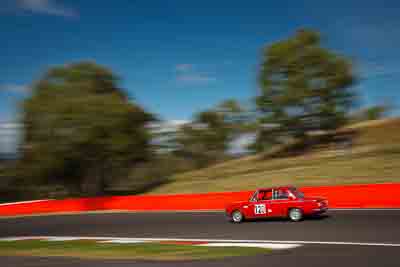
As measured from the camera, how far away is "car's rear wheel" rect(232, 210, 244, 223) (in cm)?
1872

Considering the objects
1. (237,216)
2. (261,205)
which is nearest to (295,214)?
(261,205)

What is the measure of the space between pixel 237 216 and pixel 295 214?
8.63ft

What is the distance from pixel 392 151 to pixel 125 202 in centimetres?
1982

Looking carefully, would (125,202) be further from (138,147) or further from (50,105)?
(50,105)

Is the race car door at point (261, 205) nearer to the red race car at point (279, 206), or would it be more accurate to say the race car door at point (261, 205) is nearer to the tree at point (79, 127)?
the red race car at point (279, 206)

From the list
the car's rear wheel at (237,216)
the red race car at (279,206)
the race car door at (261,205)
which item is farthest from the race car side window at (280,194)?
the car's rear wheel at (237,216)

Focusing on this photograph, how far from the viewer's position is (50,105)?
38.3 m

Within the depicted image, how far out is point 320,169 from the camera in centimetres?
3481

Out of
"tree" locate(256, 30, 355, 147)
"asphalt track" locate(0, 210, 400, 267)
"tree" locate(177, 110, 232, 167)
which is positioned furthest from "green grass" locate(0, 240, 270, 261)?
"tree" locate(177, 110, 232, 167)

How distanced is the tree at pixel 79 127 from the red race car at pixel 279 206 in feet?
66.9

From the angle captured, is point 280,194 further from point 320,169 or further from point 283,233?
point 320,169

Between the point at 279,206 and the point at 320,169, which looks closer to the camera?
the point at 279,206

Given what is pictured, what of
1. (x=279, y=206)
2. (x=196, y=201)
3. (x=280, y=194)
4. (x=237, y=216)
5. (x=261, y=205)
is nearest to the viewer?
(x=279, y=206)

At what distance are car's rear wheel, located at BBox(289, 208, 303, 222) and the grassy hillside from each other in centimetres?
1301
